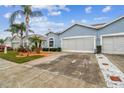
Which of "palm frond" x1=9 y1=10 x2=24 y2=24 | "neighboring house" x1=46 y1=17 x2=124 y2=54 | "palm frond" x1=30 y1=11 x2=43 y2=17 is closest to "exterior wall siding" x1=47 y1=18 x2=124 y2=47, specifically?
"neighboring house" x1=46 y1=17 x2=124 y2=54

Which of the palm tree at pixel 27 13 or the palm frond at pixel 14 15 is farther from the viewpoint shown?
the palm tree at pixel 27 13

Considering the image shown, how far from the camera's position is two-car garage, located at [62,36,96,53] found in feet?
54.0

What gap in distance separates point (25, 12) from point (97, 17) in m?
12.6

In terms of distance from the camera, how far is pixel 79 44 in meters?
17.7

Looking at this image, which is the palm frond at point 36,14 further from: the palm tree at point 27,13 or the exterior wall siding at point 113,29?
the exterior wall siding at point 113,29

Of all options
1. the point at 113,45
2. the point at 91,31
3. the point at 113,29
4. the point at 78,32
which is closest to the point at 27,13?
the point at 78,32

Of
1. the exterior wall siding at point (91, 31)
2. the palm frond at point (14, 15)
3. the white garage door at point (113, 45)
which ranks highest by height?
the palm frond at point (14, 15)

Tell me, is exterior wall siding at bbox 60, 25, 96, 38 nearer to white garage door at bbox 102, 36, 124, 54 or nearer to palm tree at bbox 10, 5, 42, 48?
white garage door at bbox 102, 36, 124, 54

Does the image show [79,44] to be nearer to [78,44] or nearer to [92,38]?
[78,44]

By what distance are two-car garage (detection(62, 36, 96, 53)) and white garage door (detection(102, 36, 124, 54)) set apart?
1.34m

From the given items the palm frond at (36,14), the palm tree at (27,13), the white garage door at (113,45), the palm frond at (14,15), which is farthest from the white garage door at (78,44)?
the palm frond at (14,15)

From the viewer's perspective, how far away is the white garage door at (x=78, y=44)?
16.6 metres

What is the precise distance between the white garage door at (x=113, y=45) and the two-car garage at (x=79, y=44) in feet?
4.38
